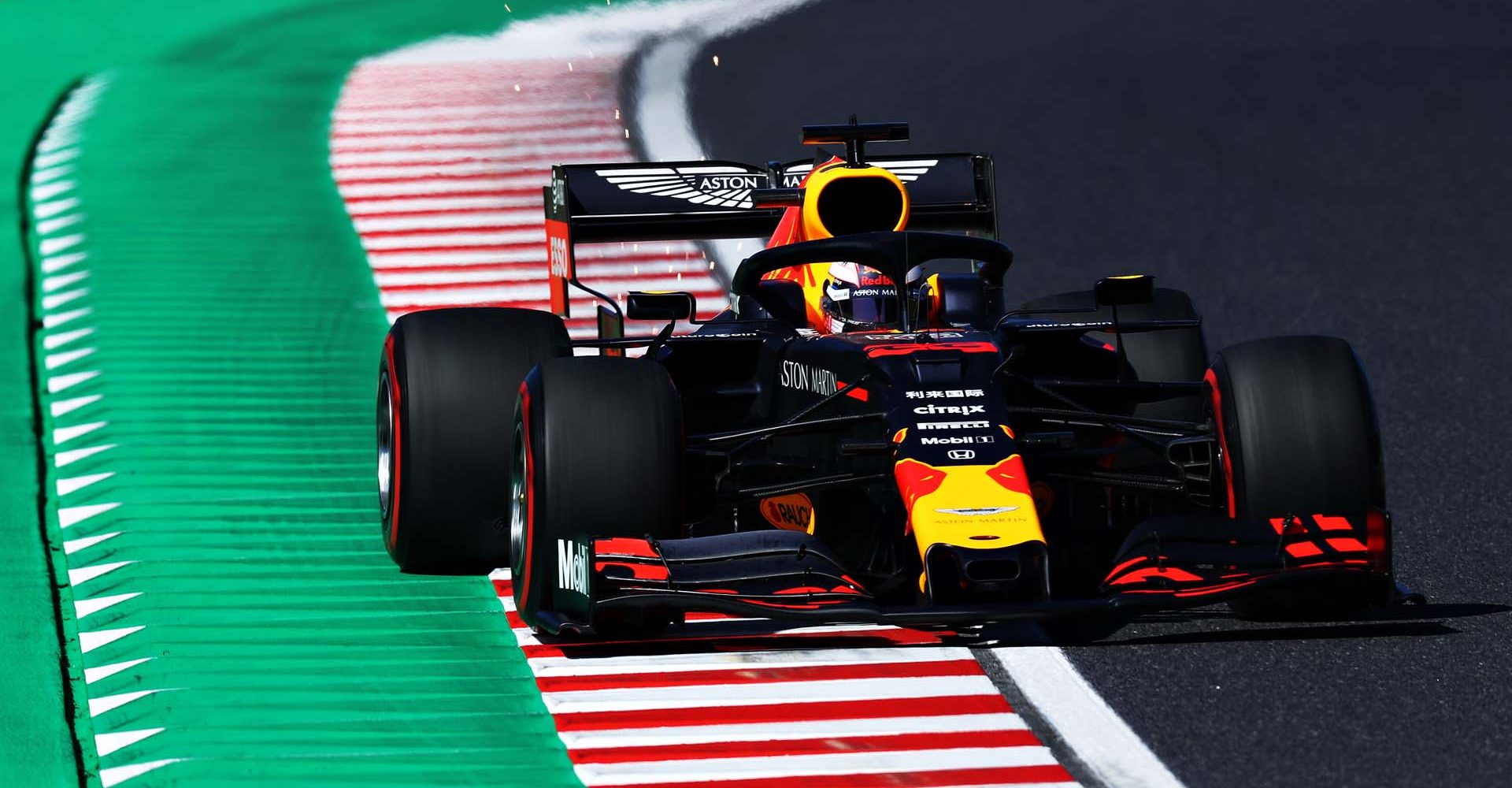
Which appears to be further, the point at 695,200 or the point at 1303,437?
the point at 695,200

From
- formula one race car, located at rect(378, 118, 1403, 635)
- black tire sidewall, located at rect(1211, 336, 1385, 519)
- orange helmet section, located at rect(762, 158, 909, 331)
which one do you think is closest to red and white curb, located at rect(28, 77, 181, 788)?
formula one race car, located at rect(378, 118, 1403, 635)

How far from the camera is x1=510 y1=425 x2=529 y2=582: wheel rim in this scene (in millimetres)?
7715

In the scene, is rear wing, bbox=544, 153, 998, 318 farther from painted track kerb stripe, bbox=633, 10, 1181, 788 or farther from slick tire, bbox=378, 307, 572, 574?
painted track kerb stripe, bbox=633, 10, 1181, 788

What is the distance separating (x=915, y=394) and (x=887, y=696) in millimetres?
980

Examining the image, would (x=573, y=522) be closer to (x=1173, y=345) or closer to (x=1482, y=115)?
(x=1173, y=345)

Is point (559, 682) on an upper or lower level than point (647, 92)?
lower

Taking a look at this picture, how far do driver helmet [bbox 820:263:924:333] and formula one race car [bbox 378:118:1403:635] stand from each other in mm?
12

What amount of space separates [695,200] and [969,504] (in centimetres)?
376

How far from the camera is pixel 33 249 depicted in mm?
14000

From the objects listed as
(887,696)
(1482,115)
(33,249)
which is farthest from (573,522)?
(1482,115)

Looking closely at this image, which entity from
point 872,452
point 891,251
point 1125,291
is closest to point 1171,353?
point 1125,291

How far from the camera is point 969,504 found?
7000 millimetres

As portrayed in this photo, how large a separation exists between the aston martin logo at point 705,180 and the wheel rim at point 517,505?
2.61 meters

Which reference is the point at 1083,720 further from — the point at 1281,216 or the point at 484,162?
the point at 484,162
